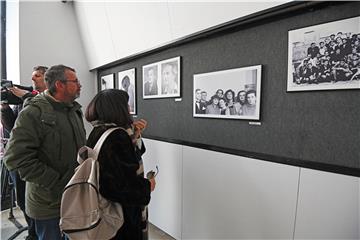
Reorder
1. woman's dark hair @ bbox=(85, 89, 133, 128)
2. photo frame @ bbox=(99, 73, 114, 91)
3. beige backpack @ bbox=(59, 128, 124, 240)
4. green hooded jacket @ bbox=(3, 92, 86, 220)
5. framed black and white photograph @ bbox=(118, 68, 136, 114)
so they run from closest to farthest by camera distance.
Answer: beige backpack @ bbox=(59, 128, 124, 240)
woman's dark hair @ bbox=(85, 89, 133, 128)
green hooded jacket @ bbox=(3, 92, 86, 220)
framed black and white photograph @ bbox=(118, 68, 136, 114)
photo frame @ bbox=(99, 73, 114, 91)

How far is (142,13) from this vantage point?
2.43 meters

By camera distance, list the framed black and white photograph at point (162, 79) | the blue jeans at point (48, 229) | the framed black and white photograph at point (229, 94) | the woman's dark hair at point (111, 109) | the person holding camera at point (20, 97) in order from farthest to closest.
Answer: the framed black and white photograph at point (162, 79) → the person holding camera at point (20, 97) → the framed black and white photograph at point (229, 94) → the blue jeans at point (48, 229) → the woman's dark hair at point (111, 109)

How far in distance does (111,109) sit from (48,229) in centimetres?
93

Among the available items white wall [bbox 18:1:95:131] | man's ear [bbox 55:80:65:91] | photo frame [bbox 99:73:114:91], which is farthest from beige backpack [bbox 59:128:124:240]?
white wall [bbox 18:1:95:131]

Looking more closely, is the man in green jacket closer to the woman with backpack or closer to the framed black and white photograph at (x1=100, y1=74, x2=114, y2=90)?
the woman with backpack

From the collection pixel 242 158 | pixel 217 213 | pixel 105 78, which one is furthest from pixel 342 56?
pixel 105 78

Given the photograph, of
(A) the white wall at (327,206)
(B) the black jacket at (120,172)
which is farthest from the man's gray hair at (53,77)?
(A) the white wall at (327,206)

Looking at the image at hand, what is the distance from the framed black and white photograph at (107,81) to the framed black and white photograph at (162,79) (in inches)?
37.7

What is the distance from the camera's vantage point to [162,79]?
253cm

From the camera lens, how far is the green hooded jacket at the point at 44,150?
4.46 feet

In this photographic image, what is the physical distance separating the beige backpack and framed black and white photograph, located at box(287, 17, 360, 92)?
117 centimetres

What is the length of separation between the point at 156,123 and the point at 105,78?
1.52m

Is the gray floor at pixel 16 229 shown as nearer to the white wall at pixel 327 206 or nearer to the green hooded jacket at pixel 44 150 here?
the green hooded jacket at pixel 44 150

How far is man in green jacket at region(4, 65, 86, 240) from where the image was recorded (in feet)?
4.47
